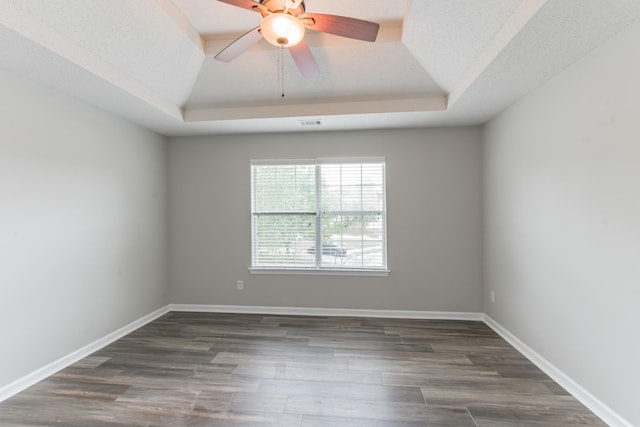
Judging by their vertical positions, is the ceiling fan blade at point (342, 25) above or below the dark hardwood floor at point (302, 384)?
above

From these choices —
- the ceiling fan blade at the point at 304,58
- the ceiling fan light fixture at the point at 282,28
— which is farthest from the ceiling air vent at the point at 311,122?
the ceiling fan light fixture at the point at 282,28

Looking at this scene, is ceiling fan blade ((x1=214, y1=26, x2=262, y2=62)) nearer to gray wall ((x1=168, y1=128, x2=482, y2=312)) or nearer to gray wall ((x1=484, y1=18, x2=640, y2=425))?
gray wall ((x1=168, y1=128, x2=482, y2=312))

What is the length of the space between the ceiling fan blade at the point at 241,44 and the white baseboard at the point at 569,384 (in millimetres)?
3296

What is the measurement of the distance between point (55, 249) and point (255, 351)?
1976 millimetres

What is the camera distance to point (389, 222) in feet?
12.8

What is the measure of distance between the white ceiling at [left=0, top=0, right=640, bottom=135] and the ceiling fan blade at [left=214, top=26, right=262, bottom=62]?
0.51m

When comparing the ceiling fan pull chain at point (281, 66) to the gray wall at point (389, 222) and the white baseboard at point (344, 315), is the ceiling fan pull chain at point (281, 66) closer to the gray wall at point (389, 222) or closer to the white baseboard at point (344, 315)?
the gray wall at point (389, 222)

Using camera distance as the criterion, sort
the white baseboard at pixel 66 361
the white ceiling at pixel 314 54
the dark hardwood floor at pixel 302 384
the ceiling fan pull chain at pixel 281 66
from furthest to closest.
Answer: the ceiling fan pull chain at pixel 281 66 < the white baseboard at pixel 66 361 < the dark hardwood floor at pixel 302 384 < the white ceiling at pixel 314 54

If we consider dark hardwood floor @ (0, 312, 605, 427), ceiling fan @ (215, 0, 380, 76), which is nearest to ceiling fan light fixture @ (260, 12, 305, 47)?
ceiling fan @ (215, 0, 380, 76)

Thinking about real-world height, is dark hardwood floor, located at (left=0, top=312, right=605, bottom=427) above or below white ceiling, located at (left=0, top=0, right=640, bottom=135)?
below

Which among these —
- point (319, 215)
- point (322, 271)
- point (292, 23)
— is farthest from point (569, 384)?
point (292, 23)

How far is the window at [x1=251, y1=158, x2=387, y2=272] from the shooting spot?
395 centimetres

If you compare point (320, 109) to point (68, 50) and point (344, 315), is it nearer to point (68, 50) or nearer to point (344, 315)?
point (68, 50)

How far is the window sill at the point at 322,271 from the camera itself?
12.9 feet
